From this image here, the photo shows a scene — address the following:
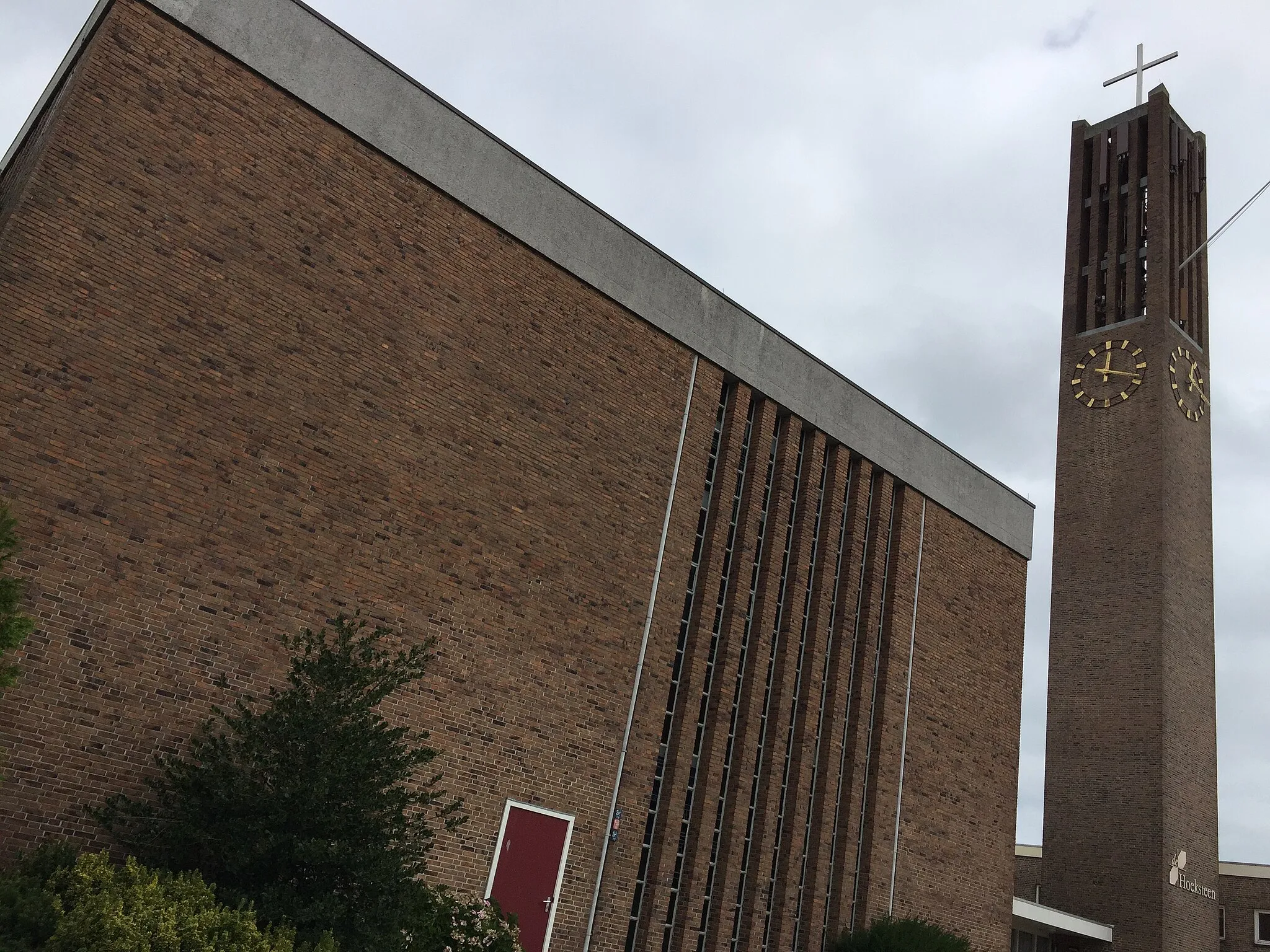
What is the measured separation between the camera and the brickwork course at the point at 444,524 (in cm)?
1277

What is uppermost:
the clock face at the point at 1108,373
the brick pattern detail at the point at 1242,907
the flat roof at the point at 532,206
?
the clock face at the point at 1108,373

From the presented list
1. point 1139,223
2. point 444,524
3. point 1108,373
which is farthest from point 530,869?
point 1139,223

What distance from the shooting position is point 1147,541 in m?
32.7

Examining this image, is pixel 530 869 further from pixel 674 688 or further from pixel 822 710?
pixel 822 710

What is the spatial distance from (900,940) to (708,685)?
5.48 metres

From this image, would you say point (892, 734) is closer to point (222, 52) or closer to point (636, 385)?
point (636, 385)

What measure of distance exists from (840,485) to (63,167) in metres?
14.3

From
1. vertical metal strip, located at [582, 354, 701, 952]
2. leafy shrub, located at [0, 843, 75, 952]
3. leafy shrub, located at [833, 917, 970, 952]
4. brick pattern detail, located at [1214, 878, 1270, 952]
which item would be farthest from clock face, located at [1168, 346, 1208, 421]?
leafy shrub, located at [0, 843, 75, 952]

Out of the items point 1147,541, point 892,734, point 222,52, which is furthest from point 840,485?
point 1147,541

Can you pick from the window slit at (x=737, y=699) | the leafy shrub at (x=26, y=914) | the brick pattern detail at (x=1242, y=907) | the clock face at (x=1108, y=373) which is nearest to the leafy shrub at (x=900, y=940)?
the window slit at (x=737, y=699)

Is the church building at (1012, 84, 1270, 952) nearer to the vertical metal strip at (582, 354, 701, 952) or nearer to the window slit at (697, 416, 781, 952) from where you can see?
the window slit at (697, 416, 781, 952)

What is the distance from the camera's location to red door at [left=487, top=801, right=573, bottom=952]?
1555 cm

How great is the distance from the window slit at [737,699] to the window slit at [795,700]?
118cm

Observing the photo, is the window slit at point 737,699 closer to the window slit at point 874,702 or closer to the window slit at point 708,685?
the window slit at point 708,685
